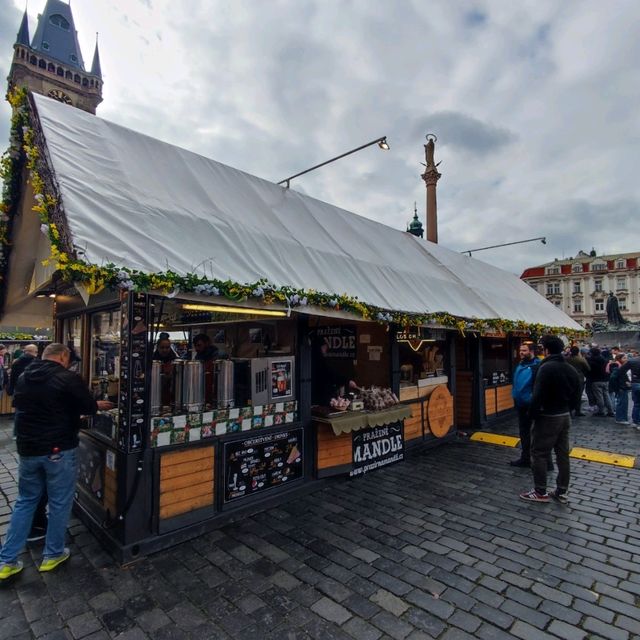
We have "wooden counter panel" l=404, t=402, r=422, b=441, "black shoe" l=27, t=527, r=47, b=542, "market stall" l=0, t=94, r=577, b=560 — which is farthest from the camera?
"wooden counter panel" l=404, t=402, r=422, b=441

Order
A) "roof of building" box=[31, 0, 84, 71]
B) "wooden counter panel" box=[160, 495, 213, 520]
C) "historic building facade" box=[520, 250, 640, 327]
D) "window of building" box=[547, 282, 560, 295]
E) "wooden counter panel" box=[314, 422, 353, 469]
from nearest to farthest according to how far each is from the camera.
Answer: "wooden counter panel" box=[160, 495, 213, 520], "wooden counter panel" box=[314, 422, 353, 469], "roof of building" box=[31, 0, 84, 71], "historic building facade" box=[520, 250, 640, 327], "window of building" box=[547, 282, 560, 295]

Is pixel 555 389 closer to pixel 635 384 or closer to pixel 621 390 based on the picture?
pixel 635 384

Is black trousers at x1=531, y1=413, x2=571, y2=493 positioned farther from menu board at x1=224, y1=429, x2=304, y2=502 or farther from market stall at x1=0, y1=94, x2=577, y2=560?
menu board at x1=224, y1=429, x2=304, y2=502

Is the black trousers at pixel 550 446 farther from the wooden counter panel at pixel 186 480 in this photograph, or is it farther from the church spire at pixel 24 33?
the church spire at pixel 24 33

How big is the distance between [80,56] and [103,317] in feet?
245

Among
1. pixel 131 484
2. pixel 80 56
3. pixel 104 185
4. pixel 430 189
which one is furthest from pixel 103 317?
pixel 80 56

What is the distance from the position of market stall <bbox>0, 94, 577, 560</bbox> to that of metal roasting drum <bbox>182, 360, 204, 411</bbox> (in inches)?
0.5

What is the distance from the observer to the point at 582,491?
5.24 meters

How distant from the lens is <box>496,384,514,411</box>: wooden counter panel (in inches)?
400

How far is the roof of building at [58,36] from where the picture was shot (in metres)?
55.7

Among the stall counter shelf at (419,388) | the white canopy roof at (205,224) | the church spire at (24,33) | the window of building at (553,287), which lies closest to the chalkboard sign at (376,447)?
the stall counter shelf at (419,388)

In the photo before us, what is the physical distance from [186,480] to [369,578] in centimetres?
198

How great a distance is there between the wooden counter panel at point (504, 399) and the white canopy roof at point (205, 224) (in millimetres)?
3417

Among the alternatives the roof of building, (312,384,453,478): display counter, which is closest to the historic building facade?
(312,384,453,478): display counter
